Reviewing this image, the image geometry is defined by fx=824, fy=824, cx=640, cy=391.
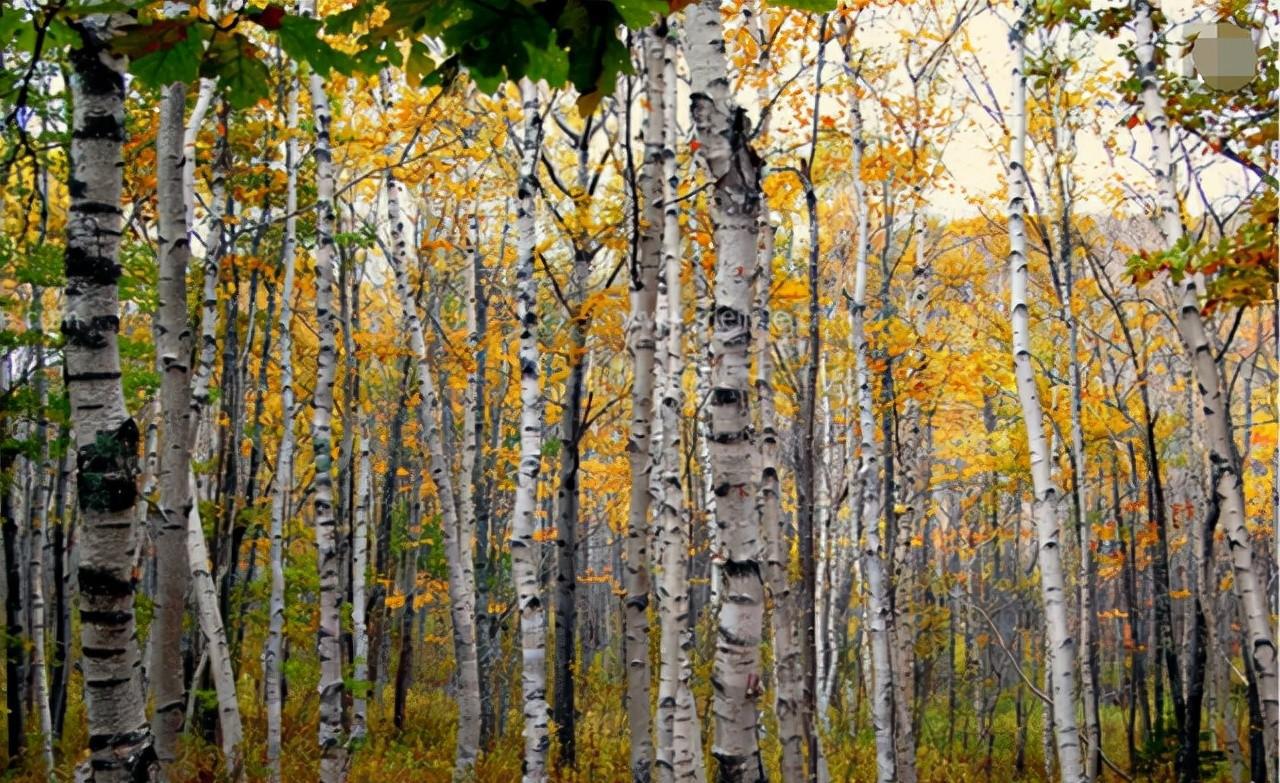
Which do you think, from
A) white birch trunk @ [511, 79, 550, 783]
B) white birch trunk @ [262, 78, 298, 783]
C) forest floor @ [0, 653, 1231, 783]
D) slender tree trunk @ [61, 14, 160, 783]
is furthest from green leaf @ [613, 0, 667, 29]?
white birch trunk @ [262, 78, 298, 783]

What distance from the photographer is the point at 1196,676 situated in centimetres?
861

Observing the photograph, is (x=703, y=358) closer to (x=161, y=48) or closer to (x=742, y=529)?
(x=742, y=529)

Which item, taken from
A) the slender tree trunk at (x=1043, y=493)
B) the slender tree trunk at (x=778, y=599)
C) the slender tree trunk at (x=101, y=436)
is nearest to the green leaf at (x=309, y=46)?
the slender tree trunk at (x=101, y=436)

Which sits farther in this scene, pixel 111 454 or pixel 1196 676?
pixel 1196 676

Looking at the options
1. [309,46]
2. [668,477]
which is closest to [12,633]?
[668,477]

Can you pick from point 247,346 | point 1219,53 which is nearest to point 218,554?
point 247,346

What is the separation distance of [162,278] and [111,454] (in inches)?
82.8

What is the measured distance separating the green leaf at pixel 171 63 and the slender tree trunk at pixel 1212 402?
552cm

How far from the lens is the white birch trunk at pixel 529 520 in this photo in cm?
605

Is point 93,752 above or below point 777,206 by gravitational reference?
below

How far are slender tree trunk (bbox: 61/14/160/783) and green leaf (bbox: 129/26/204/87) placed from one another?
40.6 inches

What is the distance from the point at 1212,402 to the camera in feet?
17.5

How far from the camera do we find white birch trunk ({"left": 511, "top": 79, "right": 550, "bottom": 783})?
6.05 meters

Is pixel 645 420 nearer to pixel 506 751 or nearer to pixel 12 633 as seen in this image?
pixel 12 633
